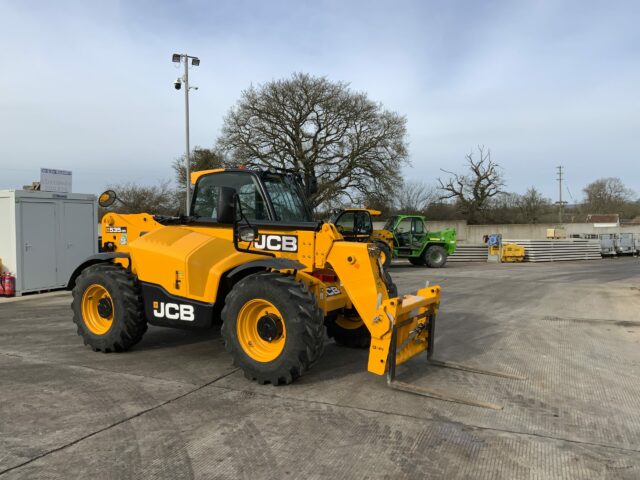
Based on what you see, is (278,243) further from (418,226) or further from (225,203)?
(418,226)

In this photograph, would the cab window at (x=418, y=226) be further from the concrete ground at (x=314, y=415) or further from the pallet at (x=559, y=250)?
the concrete ground at (x=314, y=415)

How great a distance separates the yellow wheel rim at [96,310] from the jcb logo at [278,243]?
215cm

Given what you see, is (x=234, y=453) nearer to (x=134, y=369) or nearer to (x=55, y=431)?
(x=55, y=431)

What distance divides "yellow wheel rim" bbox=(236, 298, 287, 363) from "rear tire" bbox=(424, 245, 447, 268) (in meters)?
17.9

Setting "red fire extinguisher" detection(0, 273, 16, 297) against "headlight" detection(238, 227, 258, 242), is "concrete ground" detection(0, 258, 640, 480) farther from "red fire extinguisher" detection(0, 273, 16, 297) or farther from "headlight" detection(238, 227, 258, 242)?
"red fire extinguisher" detection(0, 273, 16, 297)

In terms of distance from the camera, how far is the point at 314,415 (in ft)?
14.1

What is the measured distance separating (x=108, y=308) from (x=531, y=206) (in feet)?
172

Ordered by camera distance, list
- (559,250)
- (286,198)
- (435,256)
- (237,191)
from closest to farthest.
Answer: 1. (237,191)
2. (286,198)
3. (435,256)
4. (559,250)

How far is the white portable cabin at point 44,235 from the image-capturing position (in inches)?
476

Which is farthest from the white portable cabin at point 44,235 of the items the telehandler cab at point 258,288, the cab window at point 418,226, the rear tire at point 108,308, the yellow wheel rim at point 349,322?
the cab window at point 418,226

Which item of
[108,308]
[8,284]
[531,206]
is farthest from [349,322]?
[531,206]

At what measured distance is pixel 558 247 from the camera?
2844 centimetres

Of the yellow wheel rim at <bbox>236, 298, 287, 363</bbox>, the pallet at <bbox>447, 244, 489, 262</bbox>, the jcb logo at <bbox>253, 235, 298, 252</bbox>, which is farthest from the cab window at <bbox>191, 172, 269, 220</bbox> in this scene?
the pallet at <bbox>447, 244, 489, 262</bbox>

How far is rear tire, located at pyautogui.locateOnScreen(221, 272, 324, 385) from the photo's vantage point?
186 inches
